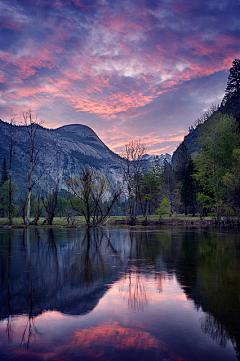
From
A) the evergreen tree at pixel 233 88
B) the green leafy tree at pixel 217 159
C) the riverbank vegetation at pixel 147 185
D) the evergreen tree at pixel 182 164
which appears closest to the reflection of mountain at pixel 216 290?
the riverbank vegetation at pixel 147 185

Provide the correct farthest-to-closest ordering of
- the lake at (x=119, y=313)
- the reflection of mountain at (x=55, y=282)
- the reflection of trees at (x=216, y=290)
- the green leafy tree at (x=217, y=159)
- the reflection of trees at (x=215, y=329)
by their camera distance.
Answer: the green leafy tree at (x=217, y=159)
the reflection of mountain at (x=55, y=282)
the reflection of trees at (x=216, y=290)
the reflection of trees at (x=215, y=329)
the lake at (x=119, y=313)

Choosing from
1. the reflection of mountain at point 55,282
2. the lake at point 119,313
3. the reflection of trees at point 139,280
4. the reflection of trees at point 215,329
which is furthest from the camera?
the reflection of trees at point 139,280

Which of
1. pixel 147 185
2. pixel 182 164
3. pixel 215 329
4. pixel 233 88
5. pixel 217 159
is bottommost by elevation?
pixel 215 329

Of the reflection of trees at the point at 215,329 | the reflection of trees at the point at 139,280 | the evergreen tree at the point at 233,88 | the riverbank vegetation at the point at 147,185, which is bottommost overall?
the reflection of trees at the point at 139,280

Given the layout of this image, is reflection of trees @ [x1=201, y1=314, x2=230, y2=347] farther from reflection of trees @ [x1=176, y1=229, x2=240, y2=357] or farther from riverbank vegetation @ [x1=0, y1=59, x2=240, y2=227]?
riverbank vegetation @ [x1=0, y1=59, x2=240, y2=227]

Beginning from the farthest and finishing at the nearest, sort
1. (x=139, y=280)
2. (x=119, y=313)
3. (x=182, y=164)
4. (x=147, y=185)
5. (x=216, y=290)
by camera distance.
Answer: (x=182, y=164), (x=147, y=185), (x=139, y=280), (x=216, y=290), (x=119, y=313)

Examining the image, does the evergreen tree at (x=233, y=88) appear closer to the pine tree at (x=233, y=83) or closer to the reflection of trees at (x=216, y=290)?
the pine tree at (x=233, y=83)

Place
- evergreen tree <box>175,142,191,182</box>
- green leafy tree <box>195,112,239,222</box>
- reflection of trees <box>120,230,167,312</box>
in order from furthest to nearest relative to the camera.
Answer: evergreen tree <box>175,142,191,182</box>, green leafy tree <box>195,112,239,222</box>, reflection of trees <box>120,230,167,312</box>

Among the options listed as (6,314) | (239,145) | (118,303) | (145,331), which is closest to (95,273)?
(118,303)

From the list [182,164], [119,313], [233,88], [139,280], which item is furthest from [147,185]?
[233,88]

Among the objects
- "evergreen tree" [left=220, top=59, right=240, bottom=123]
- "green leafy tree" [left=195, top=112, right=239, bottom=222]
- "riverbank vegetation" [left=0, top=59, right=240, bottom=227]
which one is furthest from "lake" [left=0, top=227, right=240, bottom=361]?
"evergreen tree" [left=220, top=59, right=240, bottom=123]

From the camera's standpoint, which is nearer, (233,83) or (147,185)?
(147,185)

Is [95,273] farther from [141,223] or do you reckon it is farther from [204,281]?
[141,223]

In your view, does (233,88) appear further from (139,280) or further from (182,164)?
(139,280)
